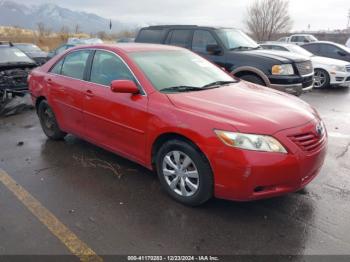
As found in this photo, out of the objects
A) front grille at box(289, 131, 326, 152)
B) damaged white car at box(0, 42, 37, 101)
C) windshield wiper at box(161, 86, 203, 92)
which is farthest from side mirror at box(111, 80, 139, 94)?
damaged white car at box(0, 42, 37, 101)

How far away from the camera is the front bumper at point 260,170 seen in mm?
3086

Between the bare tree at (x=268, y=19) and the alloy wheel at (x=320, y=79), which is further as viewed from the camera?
the bare tree at (x=268, y=19)

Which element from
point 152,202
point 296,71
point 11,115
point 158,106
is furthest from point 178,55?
point 11,115

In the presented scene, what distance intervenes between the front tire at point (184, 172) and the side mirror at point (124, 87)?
0.71 m

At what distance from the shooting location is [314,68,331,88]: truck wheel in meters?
11.5

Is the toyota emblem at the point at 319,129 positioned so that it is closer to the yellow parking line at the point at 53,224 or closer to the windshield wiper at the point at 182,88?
the windshield wiper at the point at 182,88

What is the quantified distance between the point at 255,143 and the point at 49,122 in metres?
3.83

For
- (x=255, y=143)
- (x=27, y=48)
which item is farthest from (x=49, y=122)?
(x=27, y=48)

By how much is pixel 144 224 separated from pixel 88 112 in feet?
6.23

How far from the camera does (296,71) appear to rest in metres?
7.64

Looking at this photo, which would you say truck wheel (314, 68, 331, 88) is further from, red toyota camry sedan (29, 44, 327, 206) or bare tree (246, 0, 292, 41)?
bare tree (246, 0, 292, 41)

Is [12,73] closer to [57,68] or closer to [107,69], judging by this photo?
[57,68]

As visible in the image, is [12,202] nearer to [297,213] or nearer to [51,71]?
[51,71]

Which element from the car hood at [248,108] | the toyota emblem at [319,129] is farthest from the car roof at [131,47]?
the toyota emblem at [319,129]
